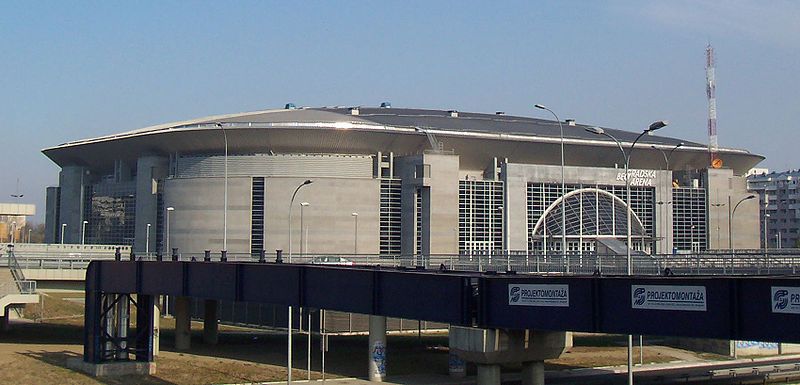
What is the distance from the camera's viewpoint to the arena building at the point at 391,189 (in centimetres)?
11062

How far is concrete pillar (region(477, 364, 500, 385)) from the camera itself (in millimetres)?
32562

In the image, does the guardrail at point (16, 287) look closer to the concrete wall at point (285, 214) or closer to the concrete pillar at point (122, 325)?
the concrete pillar at point (122, 325)

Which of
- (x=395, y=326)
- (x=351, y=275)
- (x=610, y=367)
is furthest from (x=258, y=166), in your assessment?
(x=351, y=275)

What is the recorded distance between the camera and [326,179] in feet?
362

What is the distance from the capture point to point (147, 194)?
120 meters

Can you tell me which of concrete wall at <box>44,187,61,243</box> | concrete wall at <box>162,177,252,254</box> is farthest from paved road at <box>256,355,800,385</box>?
concrete wall at <box>44,187,61,243</box>

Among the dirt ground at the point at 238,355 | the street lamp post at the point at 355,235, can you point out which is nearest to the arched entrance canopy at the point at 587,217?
the street lamp post at the point at 355,235

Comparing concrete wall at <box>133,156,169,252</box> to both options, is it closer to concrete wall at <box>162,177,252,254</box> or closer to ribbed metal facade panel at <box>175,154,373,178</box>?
concrete wall at <box>162,177,252,254</box>

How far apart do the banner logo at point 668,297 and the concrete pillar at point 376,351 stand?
1180 inches

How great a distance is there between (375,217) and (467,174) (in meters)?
13.5

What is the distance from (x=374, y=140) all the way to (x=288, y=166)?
1026 centimetres

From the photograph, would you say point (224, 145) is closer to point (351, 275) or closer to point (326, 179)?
point (326, 179)

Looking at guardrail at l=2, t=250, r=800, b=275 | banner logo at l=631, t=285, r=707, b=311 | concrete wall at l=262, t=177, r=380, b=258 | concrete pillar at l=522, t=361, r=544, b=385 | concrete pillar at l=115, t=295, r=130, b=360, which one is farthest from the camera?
concrete wall at l=262, t=177, r=380, b=258

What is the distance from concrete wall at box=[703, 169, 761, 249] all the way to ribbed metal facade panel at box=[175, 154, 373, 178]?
47100mm
